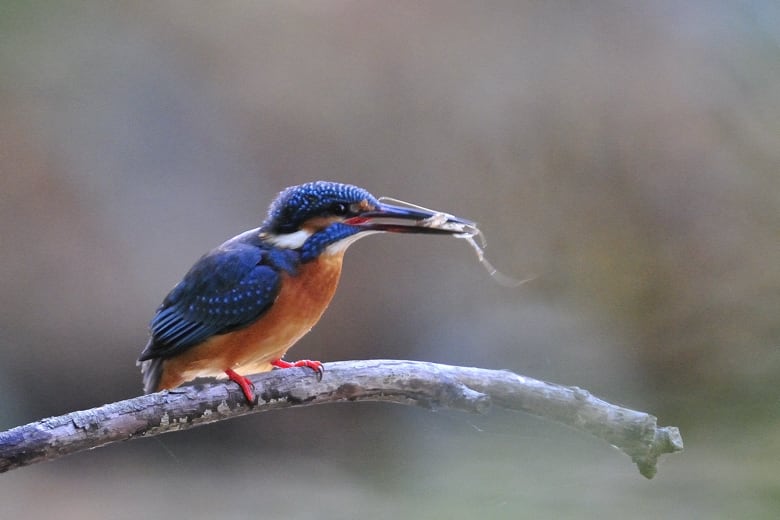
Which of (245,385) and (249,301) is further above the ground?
(249,301)

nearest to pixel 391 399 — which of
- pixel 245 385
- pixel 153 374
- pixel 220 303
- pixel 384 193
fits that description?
pixel 245 385

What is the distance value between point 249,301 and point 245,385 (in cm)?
17

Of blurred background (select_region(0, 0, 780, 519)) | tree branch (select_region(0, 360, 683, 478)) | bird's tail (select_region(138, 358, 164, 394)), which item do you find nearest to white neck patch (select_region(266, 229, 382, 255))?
tree branch (select_region(0, 360, 683, 478))

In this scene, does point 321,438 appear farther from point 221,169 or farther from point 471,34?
point 471,34

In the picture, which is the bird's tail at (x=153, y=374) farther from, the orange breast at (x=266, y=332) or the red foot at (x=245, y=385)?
the red foot at (x=245, y=385)

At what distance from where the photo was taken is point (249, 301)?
A: 1.58m

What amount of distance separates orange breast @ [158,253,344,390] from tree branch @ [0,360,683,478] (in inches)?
2.8

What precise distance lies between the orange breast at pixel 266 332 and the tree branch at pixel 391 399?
71 mm

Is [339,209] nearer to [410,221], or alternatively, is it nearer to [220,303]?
[410,221]

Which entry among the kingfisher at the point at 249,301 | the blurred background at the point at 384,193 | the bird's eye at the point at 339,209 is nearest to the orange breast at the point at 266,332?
the kingfisher at the point at 249,301

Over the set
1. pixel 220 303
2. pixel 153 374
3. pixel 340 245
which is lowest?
pixel 153 374

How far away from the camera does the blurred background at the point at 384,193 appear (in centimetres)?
227

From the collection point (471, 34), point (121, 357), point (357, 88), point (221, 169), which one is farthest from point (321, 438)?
point (471, 34)

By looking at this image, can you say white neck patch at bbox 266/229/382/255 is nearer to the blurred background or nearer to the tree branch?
the tree branch
